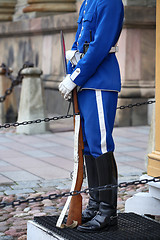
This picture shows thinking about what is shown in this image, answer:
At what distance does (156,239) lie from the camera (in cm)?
344

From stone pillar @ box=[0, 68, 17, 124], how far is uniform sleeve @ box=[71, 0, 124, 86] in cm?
697

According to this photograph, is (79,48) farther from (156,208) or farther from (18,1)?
(18,1)

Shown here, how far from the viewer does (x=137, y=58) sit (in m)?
10.4

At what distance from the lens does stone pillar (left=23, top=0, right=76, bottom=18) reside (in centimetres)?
1273

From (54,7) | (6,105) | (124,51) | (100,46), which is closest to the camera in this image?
(100,46)

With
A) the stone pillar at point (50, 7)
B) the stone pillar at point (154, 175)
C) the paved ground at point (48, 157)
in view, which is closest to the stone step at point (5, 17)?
the stone pillar at point (50, 7)

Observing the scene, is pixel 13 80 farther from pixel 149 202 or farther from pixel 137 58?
pixel 149 202

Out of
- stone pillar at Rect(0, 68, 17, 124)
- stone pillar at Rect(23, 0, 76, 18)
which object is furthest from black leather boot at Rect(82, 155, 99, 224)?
stone pillar at Rect(23, 0, 76, 18)

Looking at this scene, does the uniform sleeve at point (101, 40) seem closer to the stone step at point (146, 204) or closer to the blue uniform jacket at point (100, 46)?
the blue uniform jacket at point (100, 46)

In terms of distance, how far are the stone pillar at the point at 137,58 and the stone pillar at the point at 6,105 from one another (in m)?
1.94

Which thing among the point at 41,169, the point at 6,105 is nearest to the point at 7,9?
the point at 6,105

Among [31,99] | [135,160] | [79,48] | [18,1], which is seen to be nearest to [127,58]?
[31,99]

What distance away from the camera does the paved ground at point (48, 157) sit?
593 centimetres

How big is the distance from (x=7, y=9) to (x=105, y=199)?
12.2 metres
